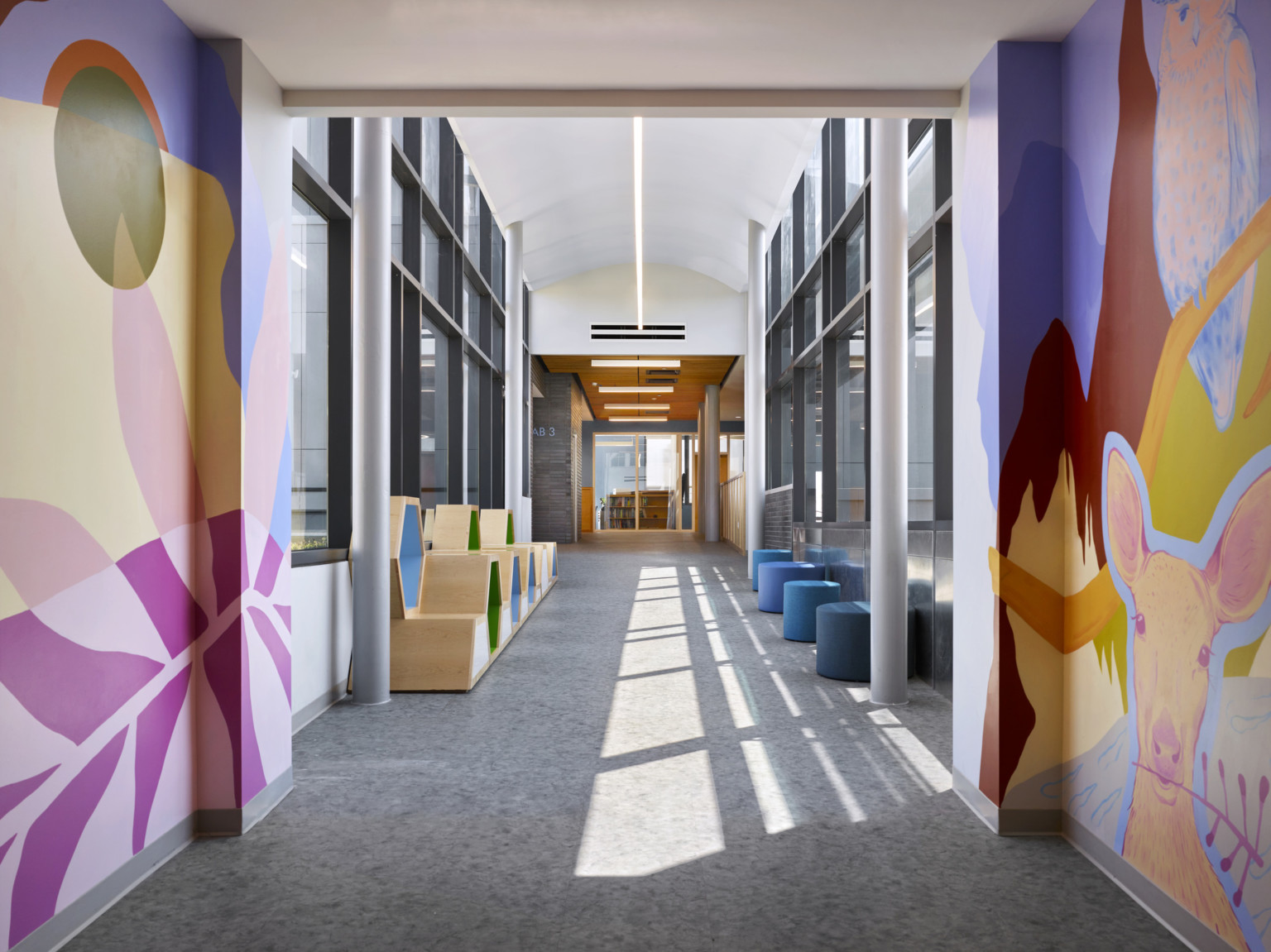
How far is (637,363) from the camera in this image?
16500 millimetres

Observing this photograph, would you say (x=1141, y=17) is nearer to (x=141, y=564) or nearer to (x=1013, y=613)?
(x=1013, y=613)

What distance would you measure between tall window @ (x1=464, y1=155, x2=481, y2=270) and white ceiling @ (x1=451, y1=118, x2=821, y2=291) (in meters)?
0.19

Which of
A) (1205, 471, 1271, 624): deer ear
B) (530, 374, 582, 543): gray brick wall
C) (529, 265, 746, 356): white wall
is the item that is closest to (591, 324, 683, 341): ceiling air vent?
(529, 265, 746, 356): white wall

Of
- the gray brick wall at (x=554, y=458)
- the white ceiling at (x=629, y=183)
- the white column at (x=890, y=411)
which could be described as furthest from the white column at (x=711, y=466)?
the white column at (x=890, y=411)

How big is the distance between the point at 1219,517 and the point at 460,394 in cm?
797

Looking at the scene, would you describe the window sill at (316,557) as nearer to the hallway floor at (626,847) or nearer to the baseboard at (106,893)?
the hallway floor at (626,847)

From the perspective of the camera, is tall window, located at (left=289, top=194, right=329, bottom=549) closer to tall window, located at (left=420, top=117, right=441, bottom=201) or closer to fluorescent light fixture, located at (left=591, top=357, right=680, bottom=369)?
tall window, located at (left=420, top=117, right=441, bottom=201)

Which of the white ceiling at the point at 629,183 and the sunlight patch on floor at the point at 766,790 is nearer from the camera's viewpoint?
the sunlight patch on floor at the point at 766,790

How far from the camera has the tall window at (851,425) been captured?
7301 mm

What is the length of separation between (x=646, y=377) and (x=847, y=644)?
545 inches

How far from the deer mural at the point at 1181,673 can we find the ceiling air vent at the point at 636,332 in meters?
13.1

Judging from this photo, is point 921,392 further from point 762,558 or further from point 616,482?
point 616,482

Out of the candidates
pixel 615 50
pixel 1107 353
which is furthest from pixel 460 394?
pixel 1107 353

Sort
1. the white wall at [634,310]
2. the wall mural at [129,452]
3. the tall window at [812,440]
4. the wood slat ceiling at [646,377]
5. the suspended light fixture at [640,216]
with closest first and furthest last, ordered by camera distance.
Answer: the wall mural at [129,452]
the tall window at [812,440]
the suspended light fixture at [640,216]
the white wall at [634,310]
the wood slat ceiling at [646,377]
